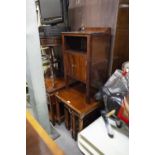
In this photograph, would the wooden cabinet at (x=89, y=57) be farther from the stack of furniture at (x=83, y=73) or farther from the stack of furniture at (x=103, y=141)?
the stack of furniture at (x=103, y=141)

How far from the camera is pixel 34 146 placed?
57 cm

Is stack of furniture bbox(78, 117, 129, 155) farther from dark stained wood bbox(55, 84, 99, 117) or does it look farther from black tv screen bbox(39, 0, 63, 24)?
black tv screen bbox(39, 0, 63, 24)

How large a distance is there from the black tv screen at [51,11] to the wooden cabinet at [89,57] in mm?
354

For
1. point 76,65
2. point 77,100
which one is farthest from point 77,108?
point 76,65

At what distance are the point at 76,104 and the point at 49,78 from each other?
766 mm

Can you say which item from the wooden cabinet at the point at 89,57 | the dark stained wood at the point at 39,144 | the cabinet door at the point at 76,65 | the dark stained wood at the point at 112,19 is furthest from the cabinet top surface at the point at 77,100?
the dark stained wood at the point at 39,144

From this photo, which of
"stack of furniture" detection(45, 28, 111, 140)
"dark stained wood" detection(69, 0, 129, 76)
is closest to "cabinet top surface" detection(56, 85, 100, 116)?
"stack of furniture" detection(45, 28, 111, 140)

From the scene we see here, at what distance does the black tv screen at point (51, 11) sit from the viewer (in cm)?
176

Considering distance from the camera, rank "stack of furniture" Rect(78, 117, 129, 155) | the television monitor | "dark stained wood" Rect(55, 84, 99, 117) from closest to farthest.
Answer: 1. "stack of furniture" Rect(78, 117, 129, 155)
2. "dark stained wood" Rect(55, 84, 99, 117)
3. the television monitor

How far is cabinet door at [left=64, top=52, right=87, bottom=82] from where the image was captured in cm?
146

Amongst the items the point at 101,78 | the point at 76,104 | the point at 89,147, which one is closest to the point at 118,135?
the point at 89,147

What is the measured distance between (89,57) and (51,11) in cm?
94

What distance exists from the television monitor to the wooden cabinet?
1.12 feet
